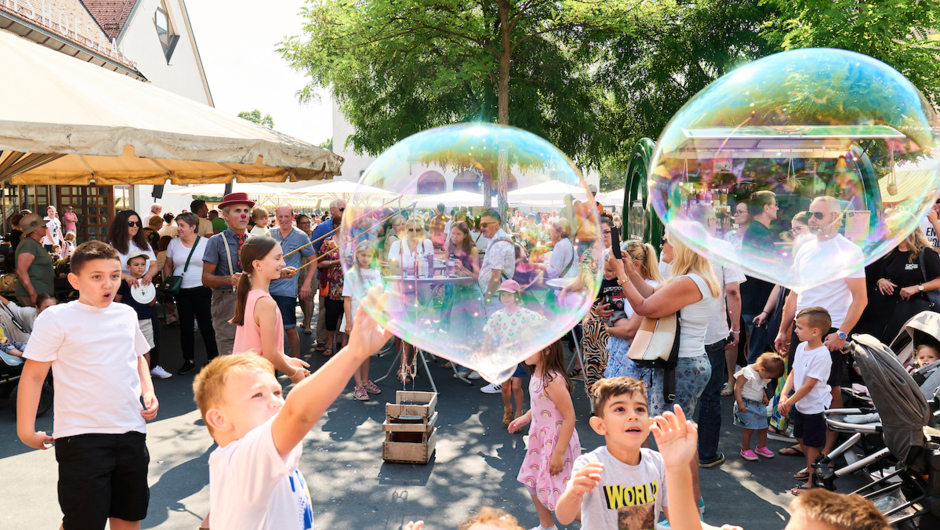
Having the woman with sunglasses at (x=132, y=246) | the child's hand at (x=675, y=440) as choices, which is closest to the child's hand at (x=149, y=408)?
the child's hand at (x=675, y=440)

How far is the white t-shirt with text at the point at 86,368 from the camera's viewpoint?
8.87 ft

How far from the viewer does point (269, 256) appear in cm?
344

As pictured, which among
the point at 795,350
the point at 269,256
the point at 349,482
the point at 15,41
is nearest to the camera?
the point at 269,256

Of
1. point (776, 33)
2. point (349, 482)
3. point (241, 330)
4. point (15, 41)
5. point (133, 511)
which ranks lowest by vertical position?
point (349, 482)

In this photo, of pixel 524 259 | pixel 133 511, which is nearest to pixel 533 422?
pixel 524 259

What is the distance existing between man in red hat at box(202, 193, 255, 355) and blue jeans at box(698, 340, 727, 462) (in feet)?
13.9

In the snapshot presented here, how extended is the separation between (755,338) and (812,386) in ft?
6.01

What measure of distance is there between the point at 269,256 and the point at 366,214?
1347 millimetres

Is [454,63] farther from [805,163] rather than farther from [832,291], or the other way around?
[805,163]

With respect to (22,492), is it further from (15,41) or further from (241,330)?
(15,41)

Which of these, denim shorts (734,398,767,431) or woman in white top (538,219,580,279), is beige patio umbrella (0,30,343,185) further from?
denim shorts (734,398,767,431)

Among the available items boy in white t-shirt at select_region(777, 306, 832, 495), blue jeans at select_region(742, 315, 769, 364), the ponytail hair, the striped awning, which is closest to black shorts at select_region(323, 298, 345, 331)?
the ponytail hair

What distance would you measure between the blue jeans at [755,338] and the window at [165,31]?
26276 mm

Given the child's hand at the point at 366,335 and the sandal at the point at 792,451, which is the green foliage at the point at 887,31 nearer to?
the sandal at the point at 792,451
